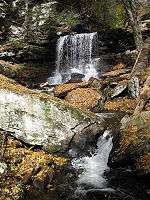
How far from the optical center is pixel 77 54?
2372 cm

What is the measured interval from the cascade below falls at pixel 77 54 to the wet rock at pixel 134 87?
6.65m

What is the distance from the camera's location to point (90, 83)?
1859cm

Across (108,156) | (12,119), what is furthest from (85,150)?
(12,119)

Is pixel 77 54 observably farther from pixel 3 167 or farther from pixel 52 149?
pixel 3 167

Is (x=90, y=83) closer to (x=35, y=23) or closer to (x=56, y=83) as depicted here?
(x=56, y=83)

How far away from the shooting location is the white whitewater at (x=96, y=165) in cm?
925

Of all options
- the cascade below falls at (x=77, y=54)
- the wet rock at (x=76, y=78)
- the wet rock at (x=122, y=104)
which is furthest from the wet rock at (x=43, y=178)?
the cascade below falls at (x=77, y=54)

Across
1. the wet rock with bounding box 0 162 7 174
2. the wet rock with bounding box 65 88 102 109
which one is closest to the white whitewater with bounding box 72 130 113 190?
the wet rock with bounding box 0 162 7 174

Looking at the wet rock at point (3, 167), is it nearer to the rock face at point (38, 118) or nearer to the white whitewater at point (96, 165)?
the rock face at point (38, 118)

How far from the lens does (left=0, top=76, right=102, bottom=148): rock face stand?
10.7m

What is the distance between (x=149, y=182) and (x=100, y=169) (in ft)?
5.35

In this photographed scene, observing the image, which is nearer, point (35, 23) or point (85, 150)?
point (85, 150)

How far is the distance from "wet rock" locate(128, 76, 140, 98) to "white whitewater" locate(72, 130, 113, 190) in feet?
15.0

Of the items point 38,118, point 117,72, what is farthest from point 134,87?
point 38,118
